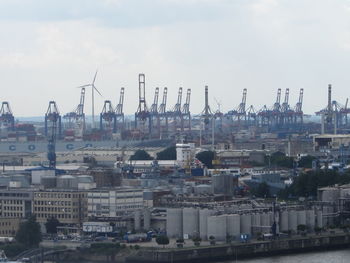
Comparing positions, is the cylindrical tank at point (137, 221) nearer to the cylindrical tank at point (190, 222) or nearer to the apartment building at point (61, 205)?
the cylindrical tank at point (190, 222)

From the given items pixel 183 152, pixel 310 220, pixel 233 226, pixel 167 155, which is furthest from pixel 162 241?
pixel 167 155

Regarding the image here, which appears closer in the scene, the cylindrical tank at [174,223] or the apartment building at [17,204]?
the cylindrical tank at [174,223]

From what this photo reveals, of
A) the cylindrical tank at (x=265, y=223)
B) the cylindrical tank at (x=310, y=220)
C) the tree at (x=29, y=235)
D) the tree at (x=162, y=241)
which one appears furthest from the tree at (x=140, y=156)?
the tree at (x=162, y=241)

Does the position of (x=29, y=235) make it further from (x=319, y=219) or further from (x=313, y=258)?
(x=319, y=219)

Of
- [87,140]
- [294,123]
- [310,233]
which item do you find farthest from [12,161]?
[294,123]

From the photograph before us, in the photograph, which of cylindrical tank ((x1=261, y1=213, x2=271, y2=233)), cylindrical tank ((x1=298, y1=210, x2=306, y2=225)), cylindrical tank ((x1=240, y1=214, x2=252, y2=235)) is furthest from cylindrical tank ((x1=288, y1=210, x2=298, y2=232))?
cylindrical tank ((x1=240, y1=214, x2=252, y2=235))
